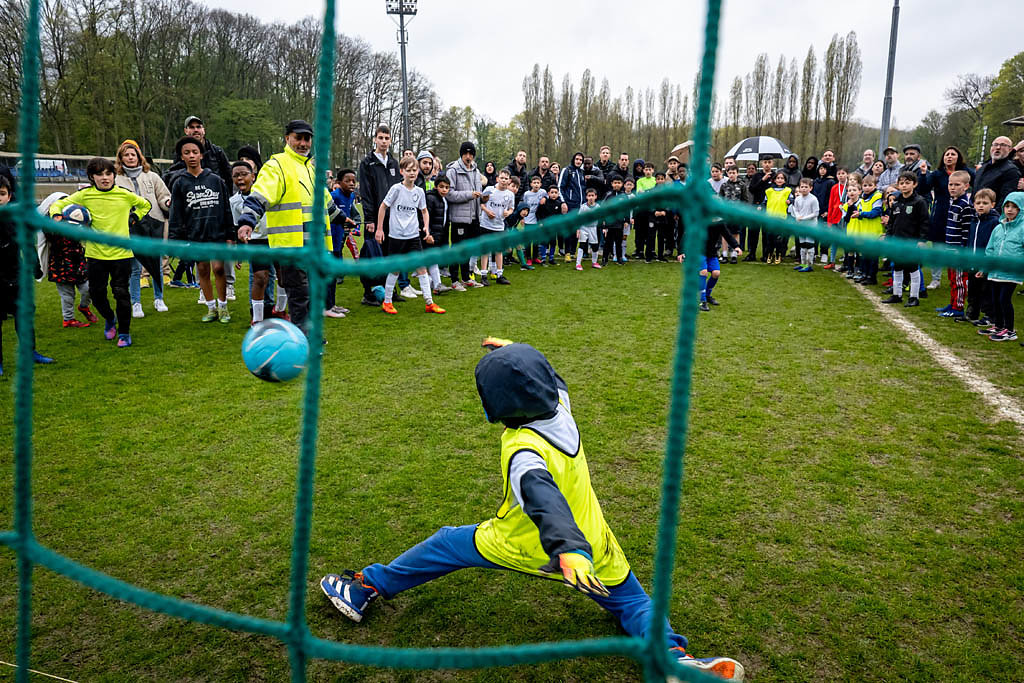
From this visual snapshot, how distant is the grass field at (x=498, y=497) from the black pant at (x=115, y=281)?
0.34 metres

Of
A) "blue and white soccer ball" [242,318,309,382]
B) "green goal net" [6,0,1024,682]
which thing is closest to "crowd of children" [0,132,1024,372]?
"blue and white soccer ball" [242,318,309,382]

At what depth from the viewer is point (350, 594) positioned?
2492 mm

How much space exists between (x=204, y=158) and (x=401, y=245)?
2.46 m

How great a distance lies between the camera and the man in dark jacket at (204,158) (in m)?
7.08

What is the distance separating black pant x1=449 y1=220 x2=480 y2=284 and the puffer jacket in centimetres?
13

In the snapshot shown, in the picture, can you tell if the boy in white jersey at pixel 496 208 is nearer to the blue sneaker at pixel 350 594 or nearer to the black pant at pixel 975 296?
the black pant at pixel 975 296

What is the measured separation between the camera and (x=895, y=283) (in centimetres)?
835

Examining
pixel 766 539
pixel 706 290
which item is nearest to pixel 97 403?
pixel 766 539

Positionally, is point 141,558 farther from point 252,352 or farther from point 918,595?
point 918,595

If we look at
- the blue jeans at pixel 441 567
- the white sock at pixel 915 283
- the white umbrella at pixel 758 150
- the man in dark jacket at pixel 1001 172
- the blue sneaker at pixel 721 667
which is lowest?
the blue sneaker at pixel 721 667

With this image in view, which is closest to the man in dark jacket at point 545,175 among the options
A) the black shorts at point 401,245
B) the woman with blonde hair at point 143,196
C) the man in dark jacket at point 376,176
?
the man in dark jacket at point 376,176

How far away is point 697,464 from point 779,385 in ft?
5.71

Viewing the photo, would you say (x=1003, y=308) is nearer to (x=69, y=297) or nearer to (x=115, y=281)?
(x=115, y=281)

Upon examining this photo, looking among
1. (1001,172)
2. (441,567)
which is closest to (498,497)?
(441,567)
